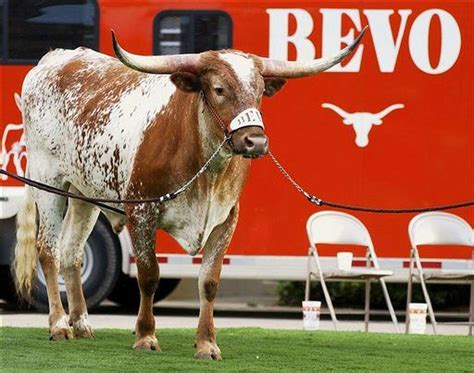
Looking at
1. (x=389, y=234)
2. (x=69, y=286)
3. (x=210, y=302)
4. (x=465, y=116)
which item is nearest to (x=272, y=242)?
(x=389, y=234)

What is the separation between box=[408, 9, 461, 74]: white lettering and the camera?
593 inches

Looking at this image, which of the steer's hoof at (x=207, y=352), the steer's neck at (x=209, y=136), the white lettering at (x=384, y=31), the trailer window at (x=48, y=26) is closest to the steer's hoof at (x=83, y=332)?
the steer's hoof at (x=207, y=352)

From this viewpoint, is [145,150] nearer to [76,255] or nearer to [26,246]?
[76,255]

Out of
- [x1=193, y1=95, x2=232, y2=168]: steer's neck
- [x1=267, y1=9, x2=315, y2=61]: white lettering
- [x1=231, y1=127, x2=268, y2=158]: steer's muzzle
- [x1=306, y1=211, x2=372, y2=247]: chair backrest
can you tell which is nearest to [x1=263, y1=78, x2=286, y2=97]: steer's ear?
[x1=193, y1=95, x2=232, y2=168]: steer's neck

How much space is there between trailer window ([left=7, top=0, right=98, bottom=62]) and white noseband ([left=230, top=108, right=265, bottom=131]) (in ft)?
18.5

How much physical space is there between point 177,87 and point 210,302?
4.54 feet

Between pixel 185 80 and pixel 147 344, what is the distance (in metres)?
1.71

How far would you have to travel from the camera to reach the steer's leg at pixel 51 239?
11664mm

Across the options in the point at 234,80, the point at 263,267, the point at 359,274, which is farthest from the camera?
the point at 263,267

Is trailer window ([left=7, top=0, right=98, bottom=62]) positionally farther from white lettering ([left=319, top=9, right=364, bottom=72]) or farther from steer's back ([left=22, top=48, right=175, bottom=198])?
steer's back ([left=22, top=48, right=175, bottom=198])

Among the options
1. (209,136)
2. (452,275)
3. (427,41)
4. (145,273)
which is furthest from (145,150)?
(427,41)

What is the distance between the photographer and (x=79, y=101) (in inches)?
468

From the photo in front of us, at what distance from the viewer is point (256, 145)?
32.1ft

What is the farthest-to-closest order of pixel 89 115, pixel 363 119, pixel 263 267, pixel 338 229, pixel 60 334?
pixel 263 267
pixel 363 119
pixel 338 229
pixel 89 115
pixel 60 334
